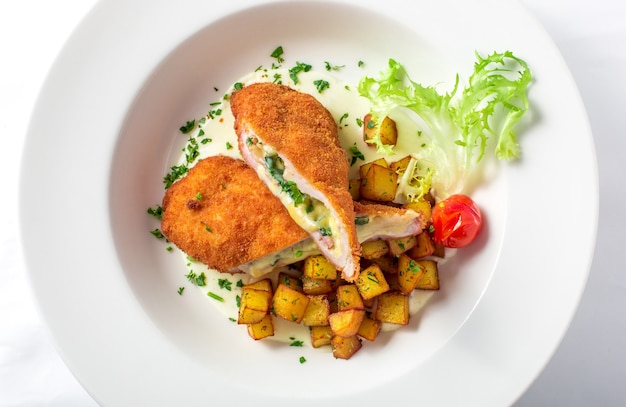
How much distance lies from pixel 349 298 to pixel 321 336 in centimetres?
22

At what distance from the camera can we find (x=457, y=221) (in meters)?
2.13

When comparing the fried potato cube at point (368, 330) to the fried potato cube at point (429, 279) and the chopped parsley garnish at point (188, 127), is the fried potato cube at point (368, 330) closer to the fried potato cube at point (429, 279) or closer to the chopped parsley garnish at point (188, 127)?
the fried potato cube at point (429, 279)

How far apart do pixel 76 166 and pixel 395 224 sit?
53.2 inches

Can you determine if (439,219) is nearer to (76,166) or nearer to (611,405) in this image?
(611,405)

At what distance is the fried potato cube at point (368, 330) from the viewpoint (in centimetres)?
223

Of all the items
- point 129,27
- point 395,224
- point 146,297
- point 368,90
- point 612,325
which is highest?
point 129,27

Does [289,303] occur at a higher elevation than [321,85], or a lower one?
lower

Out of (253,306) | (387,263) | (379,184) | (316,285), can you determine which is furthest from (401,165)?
(253,306)

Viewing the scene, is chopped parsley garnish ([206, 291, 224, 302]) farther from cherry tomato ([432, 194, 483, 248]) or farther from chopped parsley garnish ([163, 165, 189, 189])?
cherry tomato ([432, 194, 483, 248])

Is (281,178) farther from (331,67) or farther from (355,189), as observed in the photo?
(331,67)

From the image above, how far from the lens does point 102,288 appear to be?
84.5 inches

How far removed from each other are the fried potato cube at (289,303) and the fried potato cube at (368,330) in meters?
0.26

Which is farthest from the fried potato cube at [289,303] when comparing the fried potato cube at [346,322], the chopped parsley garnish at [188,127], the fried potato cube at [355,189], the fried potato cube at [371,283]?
the chopped parsley garnish at [188,127]

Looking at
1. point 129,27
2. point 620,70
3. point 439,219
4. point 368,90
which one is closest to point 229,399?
point 439,219
